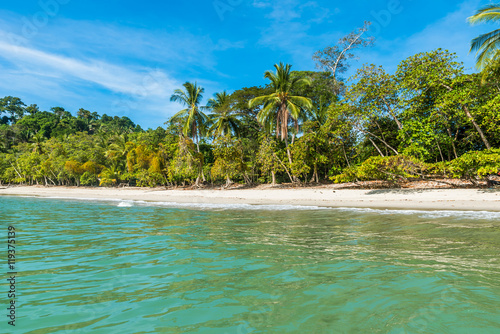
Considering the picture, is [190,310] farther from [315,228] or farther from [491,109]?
[491,109]

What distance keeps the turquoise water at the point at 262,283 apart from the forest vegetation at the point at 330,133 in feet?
37.4

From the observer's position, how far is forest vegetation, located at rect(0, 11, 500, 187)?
15453 mm

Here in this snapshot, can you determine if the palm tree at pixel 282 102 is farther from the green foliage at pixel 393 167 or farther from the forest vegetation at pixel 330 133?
the green foliage at pixel 393 167

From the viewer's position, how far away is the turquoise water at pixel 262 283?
8.82ft

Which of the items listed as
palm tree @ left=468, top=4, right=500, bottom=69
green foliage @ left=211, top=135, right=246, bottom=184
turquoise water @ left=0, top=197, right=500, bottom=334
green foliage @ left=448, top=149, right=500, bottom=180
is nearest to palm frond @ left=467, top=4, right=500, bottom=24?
palm tree @ left=468, top=4, right=500, bottom=69

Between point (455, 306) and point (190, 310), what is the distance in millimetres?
2871

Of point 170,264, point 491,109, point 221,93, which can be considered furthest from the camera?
point 221,93

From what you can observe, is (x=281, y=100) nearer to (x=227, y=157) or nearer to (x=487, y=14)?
(x=227, y=157)

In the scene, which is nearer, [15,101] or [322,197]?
[322,197]

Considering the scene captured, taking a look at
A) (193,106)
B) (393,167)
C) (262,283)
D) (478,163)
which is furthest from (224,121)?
(262,283)

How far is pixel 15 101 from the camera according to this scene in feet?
321

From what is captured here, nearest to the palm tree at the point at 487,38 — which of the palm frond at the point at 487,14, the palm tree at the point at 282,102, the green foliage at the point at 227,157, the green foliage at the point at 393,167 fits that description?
the palm frond at the point at 487,14

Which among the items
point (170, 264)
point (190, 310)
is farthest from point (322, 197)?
point (190, 310)

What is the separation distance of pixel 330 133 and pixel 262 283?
20.4m
